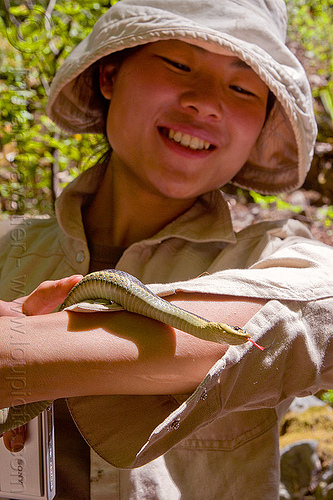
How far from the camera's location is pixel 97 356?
3.96 ft

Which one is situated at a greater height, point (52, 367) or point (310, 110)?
point (310, 110)

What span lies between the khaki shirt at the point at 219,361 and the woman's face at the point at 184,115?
0.26 metres

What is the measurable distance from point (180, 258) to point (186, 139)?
0.48m

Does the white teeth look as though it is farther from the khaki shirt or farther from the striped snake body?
the striped snake body

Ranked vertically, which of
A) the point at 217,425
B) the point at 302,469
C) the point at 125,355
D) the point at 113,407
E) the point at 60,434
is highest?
the point at 125,355

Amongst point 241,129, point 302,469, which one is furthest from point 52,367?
point 302,469

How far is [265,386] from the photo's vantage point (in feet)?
4.49

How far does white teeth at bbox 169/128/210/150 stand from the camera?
6.91 ft

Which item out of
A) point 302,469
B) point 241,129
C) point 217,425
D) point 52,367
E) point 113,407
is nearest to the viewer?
point 52,367

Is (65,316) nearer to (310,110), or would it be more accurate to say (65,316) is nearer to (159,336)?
(159,336)

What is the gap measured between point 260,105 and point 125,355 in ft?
4.53

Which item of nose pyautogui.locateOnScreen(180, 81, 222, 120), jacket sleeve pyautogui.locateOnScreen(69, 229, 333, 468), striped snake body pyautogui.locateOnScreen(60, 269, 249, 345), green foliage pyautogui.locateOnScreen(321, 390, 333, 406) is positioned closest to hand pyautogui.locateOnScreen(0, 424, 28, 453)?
jacket sleeve pyautogui.locateOnScreen(69, 229, 333, 468)

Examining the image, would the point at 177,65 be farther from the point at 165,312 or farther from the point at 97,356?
the point at 97,356

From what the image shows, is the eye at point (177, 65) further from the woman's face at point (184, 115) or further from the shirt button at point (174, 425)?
the shirt button at point (174, 425)
